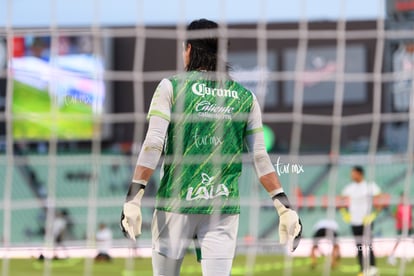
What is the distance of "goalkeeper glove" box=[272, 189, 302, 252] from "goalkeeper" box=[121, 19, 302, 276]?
261 mm

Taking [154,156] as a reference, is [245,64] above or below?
above

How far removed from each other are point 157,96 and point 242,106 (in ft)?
1.22

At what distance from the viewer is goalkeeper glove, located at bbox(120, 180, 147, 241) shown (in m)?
4.30

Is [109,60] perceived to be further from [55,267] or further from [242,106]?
[242,106]

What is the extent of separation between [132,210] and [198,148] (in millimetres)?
367

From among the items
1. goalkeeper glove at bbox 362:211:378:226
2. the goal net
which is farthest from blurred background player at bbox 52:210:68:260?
goalkeeper glove at bbox 362:211:378:226

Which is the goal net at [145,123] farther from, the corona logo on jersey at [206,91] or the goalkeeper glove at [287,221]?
the corona logo on jersey at [206,91]

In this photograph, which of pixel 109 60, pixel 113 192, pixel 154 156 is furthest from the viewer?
pixel 109 60

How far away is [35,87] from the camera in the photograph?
2897 centimetres

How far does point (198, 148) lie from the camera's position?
4348 millimetres

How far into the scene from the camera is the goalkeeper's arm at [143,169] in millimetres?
4273

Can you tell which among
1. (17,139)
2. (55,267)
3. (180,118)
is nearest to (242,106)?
(180,118)

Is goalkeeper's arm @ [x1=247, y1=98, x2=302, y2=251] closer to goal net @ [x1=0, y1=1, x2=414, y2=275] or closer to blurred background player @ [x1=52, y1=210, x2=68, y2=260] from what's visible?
blurred background player @ [x1=52, y1=210, x2=68, y2=260]

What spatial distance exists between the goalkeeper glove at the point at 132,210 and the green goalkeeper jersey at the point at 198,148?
9 cm
